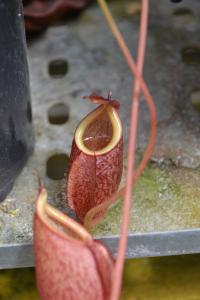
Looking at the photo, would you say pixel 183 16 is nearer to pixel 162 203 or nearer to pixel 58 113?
pixel 58 113

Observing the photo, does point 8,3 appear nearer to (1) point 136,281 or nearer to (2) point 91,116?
(2) point 91,116

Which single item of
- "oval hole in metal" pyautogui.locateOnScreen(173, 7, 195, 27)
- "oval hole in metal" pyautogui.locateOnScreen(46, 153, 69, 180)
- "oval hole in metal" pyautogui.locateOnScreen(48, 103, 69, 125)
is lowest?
"oval hole in metal" pyautogui.locateOnScreen(46, 153, 69, 180)

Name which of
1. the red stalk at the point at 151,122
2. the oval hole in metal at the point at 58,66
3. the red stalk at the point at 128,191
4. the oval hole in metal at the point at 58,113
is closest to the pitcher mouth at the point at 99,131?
the red stalk at the point at 151,122

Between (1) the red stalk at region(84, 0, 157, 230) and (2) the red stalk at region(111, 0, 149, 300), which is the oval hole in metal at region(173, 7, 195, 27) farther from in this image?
(2) the red stalk at region(111, 0, 149, 300)

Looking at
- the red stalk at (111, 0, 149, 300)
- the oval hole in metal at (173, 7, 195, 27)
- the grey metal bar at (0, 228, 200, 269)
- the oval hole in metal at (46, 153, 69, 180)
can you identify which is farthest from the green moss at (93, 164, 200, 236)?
the oval hole in metal at (173, 7, 195, 27)

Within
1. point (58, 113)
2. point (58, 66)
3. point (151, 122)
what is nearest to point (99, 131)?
point (151, 122)

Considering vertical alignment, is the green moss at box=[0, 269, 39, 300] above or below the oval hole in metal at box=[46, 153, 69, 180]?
below

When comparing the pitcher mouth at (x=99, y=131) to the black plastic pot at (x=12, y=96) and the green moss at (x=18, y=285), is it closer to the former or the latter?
the black plastic pot at (x=12, y=96)
